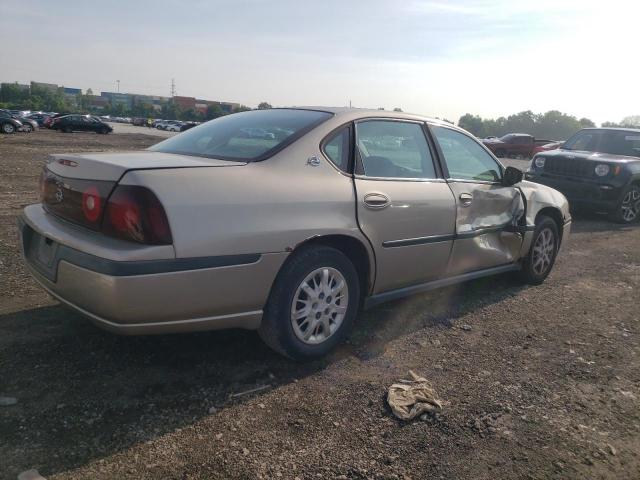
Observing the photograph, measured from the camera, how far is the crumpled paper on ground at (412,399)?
2.79 m

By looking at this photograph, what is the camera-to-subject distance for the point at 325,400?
288cm

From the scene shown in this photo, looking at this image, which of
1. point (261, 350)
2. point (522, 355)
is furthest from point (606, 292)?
point (261, 350)

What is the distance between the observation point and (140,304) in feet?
8.28

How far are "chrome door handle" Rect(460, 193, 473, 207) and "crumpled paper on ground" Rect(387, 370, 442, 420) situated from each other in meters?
1.55

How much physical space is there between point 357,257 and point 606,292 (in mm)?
3242

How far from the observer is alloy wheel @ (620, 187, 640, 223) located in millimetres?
9484

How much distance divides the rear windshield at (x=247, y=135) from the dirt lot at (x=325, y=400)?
127cm

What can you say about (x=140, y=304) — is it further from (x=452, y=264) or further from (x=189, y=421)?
(x=452, y=264)

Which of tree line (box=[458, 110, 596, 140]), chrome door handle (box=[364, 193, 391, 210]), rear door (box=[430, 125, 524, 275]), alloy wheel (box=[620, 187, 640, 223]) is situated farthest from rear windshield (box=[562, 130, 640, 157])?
tree line (box=[458, 110, 596, 140])

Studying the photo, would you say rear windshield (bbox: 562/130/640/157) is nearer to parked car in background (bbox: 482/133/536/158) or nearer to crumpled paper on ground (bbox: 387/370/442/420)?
crumpled paper on ground (bbox: 387/370/442/420)

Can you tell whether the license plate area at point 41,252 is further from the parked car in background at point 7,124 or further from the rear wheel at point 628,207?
the parked car in background at point 7,124

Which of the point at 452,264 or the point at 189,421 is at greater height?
the point at 452,264

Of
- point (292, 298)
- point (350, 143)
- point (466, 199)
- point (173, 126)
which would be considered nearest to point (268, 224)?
point (292, 298)

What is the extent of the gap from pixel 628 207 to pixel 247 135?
8.66m
